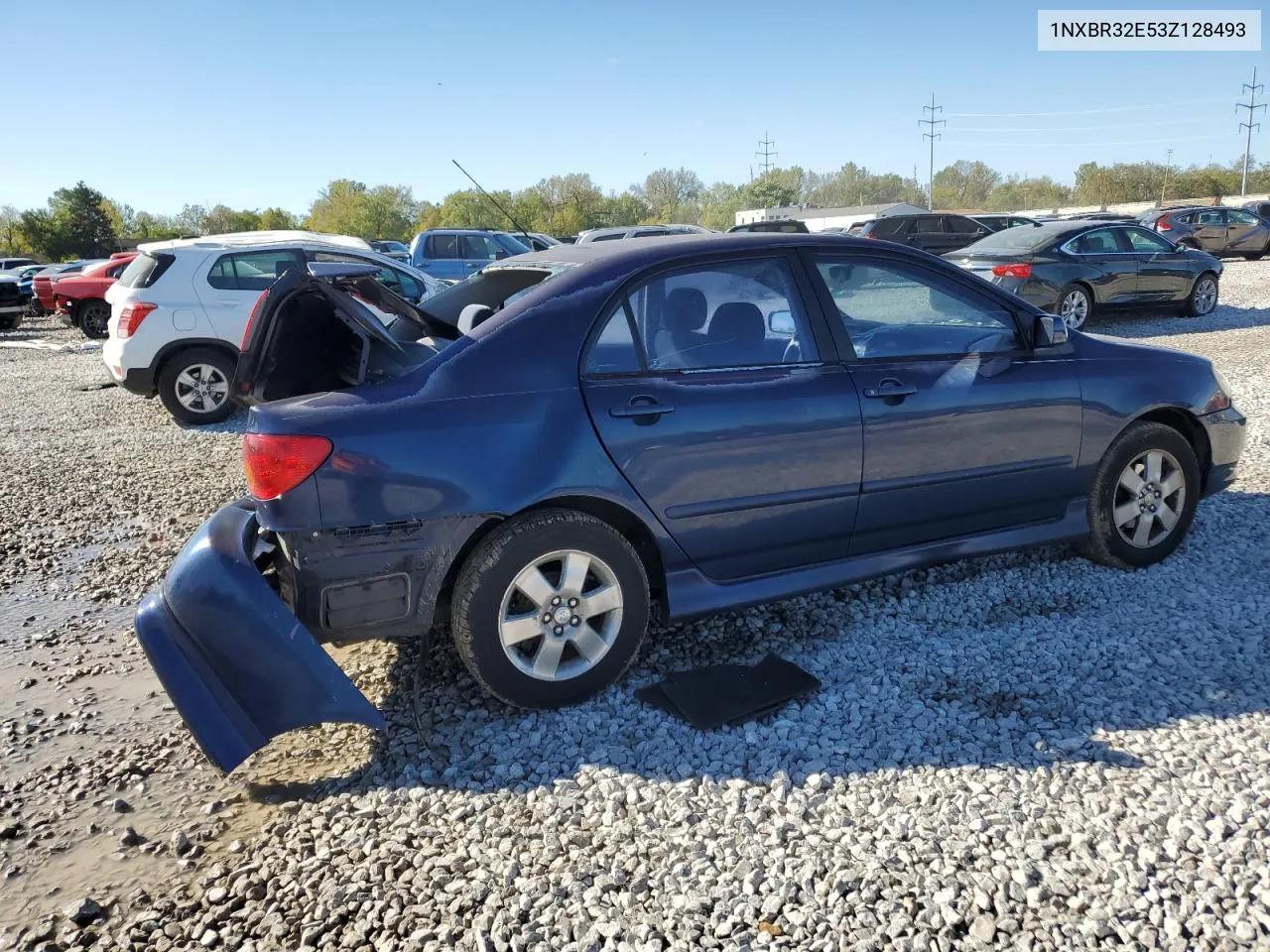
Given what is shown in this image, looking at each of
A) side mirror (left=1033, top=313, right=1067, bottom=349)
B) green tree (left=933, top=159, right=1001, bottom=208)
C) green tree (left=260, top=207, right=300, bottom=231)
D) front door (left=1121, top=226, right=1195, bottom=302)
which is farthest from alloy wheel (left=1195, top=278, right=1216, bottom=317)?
green tree (left=933, top=159, right=1001, bottom=208)

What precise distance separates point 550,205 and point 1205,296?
6718 cm

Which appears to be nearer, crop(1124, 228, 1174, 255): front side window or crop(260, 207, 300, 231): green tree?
crop(1124, 228, 1174, 255): front side window

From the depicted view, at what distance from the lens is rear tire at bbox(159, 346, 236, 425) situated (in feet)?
30.2

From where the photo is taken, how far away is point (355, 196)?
9119cm

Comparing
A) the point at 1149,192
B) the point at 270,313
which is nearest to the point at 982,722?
the point at 270,313

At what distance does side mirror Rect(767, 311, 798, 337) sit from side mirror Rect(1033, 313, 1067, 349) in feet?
3.93

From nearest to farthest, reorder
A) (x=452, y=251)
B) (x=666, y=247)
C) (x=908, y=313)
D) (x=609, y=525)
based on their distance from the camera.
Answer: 1. (x=609, y=525)
2. (x=666, y=247)
3. (x=908, y=313)
4. (x=452, y=251)

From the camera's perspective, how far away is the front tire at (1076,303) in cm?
1251

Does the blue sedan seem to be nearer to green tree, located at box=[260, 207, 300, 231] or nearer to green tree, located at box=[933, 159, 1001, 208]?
green tree, located at box=[260, 207, 300, 231]

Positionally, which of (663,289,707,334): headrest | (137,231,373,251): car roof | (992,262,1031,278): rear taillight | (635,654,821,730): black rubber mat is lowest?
(635,654,821,730): black rubber mat

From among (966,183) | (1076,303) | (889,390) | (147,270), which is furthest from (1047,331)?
(966,183)

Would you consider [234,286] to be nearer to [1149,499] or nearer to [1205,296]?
[1149,499]

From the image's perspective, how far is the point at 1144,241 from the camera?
13.5 meters

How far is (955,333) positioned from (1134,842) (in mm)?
2265
